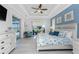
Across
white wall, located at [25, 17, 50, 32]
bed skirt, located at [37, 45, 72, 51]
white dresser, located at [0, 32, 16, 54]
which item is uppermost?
white wall, located at [25, 17, 50, 32]

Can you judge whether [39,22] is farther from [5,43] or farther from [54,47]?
[5,43]

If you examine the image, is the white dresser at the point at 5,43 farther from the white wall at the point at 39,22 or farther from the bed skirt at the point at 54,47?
the white wall at the point at 39,22

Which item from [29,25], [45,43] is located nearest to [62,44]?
[45,43]

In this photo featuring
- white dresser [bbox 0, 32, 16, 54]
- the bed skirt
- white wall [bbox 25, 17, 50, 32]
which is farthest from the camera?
white wall [bbox 25, 17, 50, 32]

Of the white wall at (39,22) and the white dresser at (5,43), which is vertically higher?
the white wall at (39,22)

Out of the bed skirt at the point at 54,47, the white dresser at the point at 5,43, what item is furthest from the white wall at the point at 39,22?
the white dresser at the point at 5,43

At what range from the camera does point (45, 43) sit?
14.7 feet

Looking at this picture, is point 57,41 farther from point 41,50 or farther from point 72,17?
point 72,17

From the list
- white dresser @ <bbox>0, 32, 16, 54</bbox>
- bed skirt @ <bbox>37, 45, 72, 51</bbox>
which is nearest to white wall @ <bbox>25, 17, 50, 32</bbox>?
bed skirt @ <bbox>37, 45, 72, 51</bbox>

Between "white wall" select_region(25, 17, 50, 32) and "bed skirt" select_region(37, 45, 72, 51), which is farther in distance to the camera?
"white wall" select_region(25, 17, 50, 32)

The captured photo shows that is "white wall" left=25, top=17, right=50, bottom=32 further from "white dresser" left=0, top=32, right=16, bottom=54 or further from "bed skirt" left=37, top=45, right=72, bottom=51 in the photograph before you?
"white dresser" left=0, top=32, right=16, bottom=54
